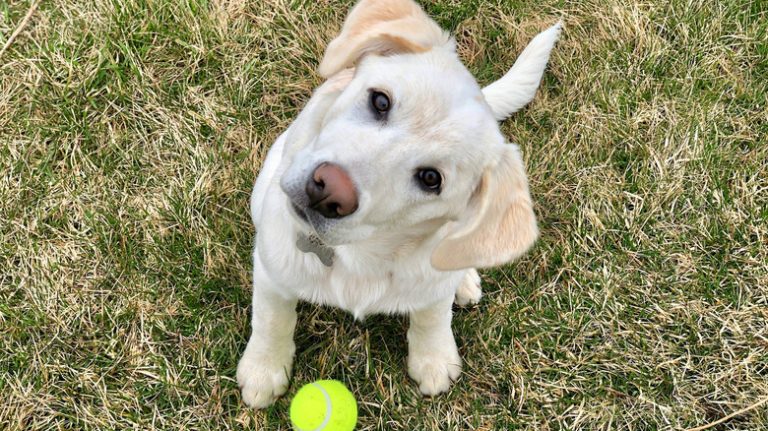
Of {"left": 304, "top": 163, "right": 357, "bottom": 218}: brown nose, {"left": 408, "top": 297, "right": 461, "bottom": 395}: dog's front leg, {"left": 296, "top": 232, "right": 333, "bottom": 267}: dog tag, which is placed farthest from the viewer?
{"left": 408, "top": 297, "right": 461, "bottom": 395}: dog's front leg

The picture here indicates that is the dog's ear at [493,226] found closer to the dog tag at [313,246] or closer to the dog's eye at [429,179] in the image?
the dog's eye at [429,179]

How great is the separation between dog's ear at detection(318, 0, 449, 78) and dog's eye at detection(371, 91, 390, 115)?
23 cm

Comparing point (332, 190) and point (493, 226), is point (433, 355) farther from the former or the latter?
point (332, 190)

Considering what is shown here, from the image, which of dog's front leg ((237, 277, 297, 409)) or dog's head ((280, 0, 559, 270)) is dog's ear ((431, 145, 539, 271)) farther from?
dog's front leg ((237, 277, 297, 409))

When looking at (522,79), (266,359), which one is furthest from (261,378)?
(522,79)

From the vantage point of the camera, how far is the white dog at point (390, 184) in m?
2.00

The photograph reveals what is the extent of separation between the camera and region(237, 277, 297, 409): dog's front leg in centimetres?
275

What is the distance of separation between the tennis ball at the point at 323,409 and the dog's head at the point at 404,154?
799 millimetres

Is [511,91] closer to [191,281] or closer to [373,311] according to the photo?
[373,311]

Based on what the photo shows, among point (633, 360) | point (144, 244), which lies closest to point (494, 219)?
point (633, 360)

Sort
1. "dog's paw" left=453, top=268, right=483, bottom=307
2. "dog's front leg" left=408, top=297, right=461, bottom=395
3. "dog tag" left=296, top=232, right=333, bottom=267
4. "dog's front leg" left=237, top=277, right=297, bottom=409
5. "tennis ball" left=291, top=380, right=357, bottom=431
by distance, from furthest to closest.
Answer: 1. "dog's paw" left=453, top=268, right=483, bottom=307
2. "dog's front leg" left=408, top=297, right=461, bottom=395
3. "dog's front leg" left=237, top=277, right=297, bottom=409
4. "tennis ball" left=291, top=380, right=357, bottom=431
5. "dog tag" left=296, top=232, right=333, bottom=267

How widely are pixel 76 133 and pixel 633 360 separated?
2.82 m

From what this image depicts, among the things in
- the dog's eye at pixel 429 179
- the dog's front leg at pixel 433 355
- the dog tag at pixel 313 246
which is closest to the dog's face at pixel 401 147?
the dog's eye at pixel 429 179

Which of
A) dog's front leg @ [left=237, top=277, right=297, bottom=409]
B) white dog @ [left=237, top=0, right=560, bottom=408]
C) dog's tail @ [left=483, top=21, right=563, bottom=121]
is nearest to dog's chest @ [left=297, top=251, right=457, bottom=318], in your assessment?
white dog @ [left=237, top=0, right=560, bottom=408]
